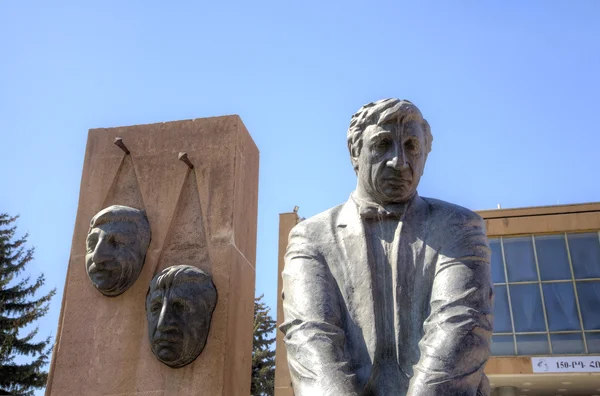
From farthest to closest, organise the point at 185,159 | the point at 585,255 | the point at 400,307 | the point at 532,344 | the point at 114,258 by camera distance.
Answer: the point at 585,255, the point at 532,344, the point at 185,159, the point at 114,258, the point at 400,307

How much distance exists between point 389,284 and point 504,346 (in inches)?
790

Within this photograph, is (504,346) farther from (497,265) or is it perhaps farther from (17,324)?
(17,324)

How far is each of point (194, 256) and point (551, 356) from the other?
63.4ft

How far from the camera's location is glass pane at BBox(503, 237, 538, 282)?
75.6 feet

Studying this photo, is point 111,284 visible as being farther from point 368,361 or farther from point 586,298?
point 586,298

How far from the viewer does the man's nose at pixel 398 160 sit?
3848 mm

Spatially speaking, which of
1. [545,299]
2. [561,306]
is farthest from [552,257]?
[561,306]

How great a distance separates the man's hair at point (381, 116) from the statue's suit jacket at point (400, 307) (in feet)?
1.14

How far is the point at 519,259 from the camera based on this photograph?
76.4ft

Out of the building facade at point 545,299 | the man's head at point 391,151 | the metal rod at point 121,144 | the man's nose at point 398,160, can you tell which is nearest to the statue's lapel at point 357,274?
the man's head at point 391,151

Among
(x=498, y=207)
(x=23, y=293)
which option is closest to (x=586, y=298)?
(x=498, y=207)

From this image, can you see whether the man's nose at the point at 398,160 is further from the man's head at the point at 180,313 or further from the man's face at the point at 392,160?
the man's head at the point at 180,313

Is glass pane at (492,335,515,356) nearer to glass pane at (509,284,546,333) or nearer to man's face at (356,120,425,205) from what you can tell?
glass pane at (509,284,546,333)

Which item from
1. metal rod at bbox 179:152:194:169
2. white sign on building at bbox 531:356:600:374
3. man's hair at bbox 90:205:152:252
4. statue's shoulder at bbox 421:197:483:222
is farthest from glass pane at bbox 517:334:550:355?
statue's shoulder at bbox 421:197:483:222
